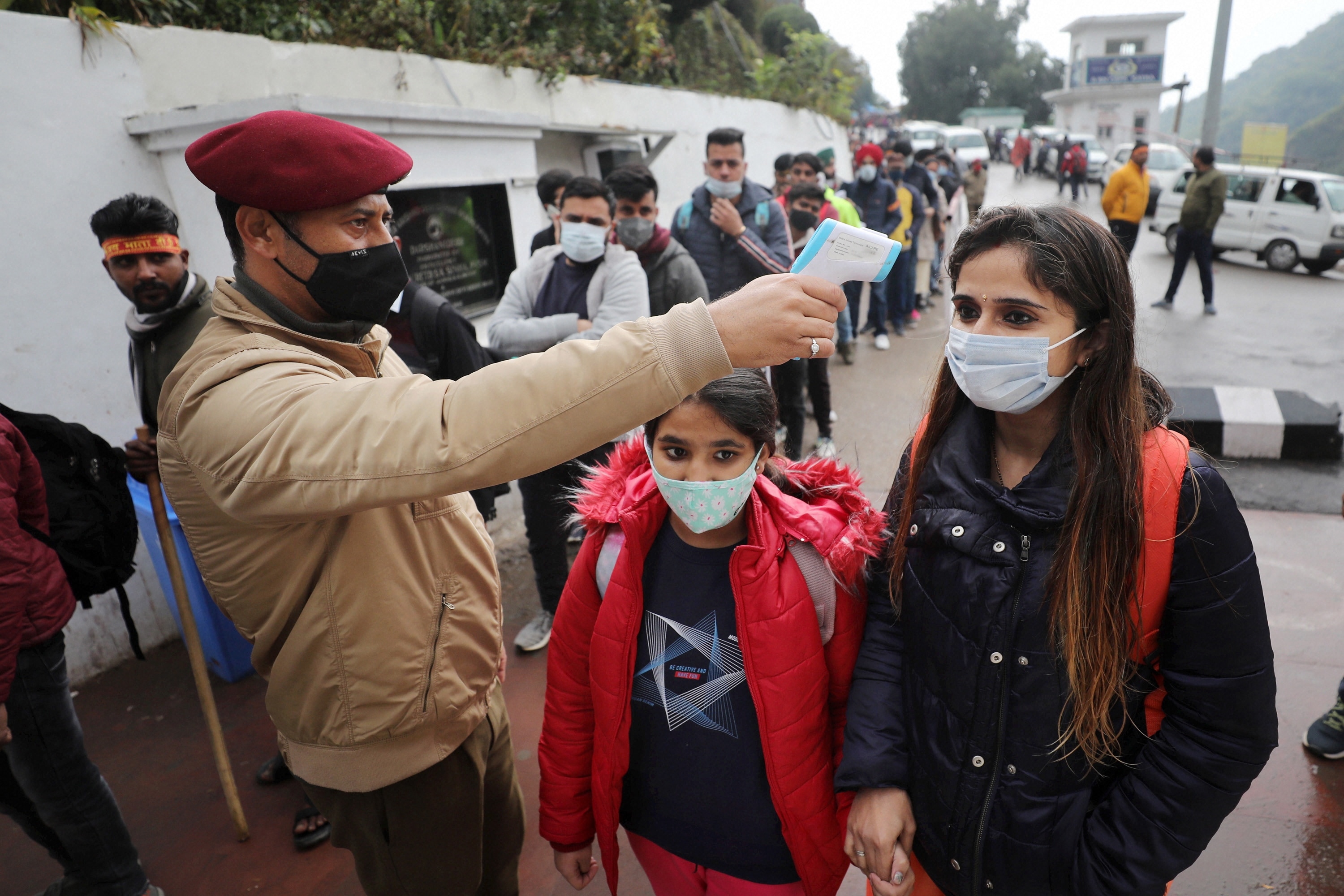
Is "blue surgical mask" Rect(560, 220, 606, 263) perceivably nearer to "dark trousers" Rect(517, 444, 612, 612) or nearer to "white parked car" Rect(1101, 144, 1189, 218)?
"dark trousers" Rect(517, 444, 612, 612)

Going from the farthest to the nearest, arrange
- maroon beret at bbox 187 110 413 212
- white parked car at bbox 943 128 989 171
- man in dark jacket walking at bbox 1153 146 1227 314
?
white parked car at bbox 943 128 989 171
man in dark jacket walking at bbox 1153 146 1227 314
maroon beret at bbox 187 110 413 212

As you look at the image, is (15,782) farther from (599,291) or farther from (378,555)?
(599,291)

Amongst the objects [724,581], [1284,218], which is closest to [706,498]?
[724,581]

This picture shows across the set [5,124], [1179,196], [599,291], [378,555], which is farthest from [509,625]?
[1179,196]

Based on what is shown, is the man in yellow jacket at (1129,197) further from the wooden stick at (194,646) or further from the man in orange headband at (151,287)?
the wooden stick at (194,646)

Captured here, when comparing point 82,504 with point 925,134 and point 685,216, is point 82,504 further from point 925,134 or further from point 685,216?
point 925,134

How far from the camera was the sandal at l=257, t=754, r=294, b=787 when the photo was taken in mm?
2998

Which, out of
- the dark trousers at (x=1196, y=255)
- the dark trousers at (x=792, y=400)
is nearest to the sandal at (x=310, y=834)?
the dark trousers at (x=792, y=400)

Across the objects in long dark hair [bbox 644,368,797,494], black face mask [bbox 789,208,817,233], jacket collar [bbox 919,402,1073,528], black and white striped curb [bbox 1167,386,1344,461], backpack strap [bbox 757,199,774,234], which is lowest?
black and white striped curb [bbox 1167,386,1344,461]

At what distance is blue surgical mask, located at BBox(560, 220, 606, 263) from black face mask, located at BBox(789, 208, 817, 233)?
109 inches

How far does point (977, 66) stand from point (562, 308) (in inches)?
2526

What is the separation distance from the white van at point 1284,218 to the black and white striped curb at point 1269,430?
7646 millimetres

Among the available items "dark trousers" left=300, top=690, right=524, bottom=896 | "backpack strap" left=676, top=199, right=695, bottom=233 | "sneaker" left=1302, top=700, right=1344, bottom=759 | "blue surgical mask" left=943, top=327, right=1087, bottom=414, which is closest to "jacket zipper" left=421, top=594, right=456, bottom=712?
"dark trousers" left=300, top=690, right=524, bottom=896

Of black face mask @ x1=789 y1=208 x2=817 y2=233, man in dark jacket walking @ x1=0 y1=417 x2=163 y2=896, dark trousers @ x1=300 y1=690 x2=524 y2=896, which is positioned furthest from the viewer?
black face mask @ x1=789 y1=208 x2=817 y2=233
